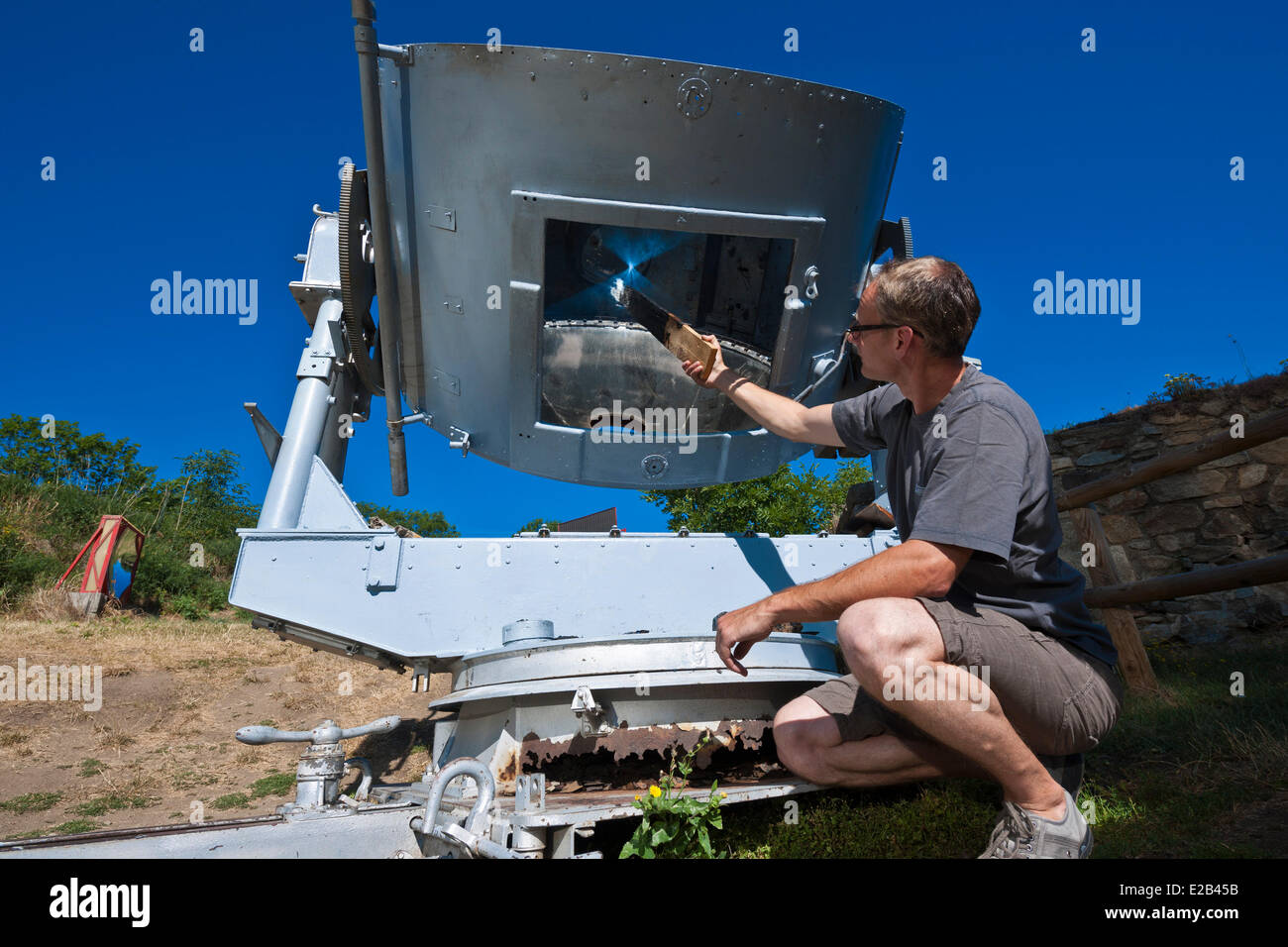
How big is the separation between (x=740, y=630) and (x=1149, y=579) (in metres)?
3.14

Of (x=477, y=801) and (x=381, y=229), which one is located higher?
(x=381, y=229)

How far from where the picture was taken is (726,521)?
18.9m

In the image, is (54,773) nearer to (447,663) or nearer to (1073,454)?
(447,663)

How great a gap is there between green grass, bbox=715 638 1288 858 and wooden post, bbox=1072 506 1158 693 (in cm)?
151

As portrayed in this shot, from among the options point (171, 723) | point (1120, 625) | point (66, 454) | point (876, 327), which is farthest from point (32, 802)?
point (66, 454)

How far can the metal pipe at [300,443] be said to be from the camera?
3562 millimetres

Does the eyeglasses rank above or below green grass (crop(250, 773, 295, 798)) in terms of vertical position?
above

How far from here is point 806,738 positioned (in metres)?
2.53

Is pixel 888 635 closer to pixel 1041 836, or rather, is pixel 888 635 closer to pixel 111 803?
pixel 1041 836

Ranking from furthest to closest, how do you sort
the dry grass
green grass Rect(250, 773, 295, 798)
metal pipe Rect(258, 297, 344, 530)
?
1. the dry grass
2. green grass Rect(250, 773, 295, 798)
3. metal pipe Rect(258, 297, 344, 530)

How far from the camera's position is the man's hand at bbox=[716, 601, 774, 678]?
2230mm

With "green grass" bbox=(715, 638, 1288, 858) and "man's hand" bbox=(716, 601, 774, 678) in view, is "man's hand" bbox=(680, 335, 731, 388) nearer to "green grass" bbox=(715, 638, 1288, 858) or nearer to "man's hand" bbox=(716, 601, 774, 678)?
"man's hand" bbox=(716, 601, 774, 678)

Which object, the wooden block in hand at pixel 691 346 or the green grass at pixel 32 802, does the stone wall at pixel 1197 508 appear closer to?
the wooden block in hand at pixel 691 346

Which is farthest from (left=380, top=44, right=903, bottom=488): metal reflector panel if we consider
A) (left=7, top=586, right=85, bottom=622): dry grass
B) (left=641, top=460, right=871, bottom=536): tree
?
(left=641, top=460, right=871, bottom=536): tree
